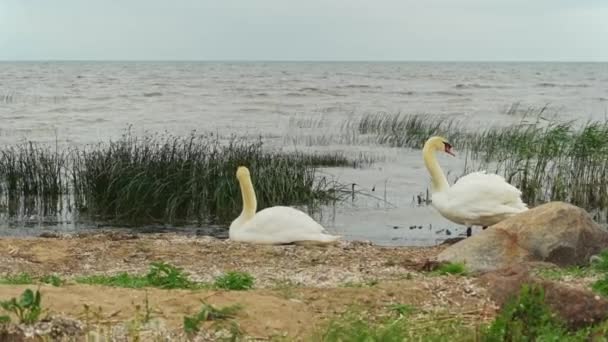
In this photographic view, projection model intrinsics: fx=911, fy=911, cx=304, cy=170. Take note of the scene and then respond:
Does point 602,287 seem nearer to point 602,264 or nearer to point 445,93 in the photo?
point 602,264

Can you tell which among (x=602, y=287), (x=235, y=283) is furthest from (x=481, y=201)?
(x=235, y=283)

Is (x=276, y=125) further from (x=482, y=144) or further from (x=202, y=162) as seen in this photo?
(x=202, y=162)

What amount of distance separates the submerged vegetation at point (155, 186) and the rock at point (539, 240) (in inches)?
267

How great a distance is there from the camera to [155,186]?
53.2ft

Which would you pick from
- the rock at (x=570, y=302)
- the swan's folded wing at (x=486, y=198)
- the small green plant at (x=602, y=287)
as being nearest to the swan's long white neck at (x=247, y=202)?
the swan's folded wing at (x=486, y=198)

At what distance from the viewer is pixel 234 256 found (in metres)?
10.8

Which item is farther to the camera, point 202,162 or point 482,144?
point 482,144

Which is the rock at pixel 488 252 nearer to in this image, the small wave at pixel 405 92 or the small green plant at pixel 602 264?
the small green plant at pixel 602 264

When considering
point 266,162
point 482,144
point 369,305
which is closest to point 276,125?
point 482,144

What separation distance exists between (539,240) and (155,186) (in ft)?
26.6

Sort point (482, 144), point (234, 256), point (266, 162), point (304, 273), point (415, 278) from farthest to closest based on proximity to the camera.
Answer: point (482, 144) < point (266, 162) < point (234, 256) < point (304, 273) < point (415, 278)

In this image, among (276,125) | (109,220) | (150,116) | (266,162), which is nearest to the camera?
(109,220)

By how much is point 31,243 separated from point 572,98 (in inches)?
1714

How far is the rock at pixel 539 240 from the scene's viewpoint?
9.59 m
